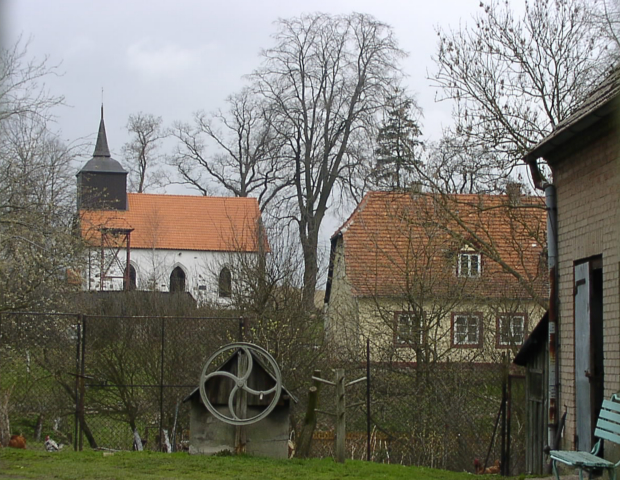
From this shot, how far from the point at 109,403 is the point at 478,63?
1096 cm

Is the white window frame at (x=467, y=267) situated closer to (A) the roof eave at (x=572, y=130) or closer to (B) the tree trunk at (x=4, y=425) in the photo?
(A) the roof eave at (x=572, y=130)

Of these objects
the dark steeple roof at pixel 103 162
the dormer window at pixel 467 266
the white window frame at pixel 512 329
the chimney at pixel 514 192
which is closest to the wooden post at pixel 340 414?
the white window frame at pixel 512 329

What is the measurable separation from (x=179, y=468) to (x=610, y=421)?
507cm

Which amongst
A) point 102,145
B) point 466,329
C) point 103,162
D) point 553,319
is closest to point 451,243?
point 466,329

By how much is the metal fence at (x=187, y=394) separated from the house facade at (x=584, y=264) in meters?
1.71

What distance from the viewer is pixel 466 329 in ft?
61.8

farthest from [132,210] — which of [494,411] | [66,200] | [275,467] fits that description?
[275,467]

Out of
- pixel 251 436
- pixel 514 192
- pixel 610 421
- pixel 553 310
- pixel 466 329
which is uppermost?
pixel 514 192

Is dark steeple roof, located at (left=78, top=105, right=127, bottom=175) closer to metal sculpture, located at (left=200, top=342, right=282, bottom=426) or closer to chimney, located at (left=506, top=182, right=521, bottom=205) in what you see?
chimney, located at (left=506, top=182, right=521, bottom=205)

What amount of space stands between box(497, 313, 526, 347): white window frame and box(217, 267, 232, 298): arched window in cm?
679

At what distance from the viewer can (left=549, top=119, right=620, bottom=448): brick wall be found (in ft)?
29.2

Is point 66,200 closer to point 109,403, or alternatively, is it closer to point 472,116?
point 109,403

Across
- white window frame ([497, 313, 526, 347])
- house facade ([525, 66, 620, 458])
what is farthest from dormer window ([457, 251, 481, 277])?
house facade ([525, 66, 620, 458])

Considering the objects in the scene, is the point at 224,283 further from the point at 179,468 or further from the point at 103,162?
the point at 103,162
